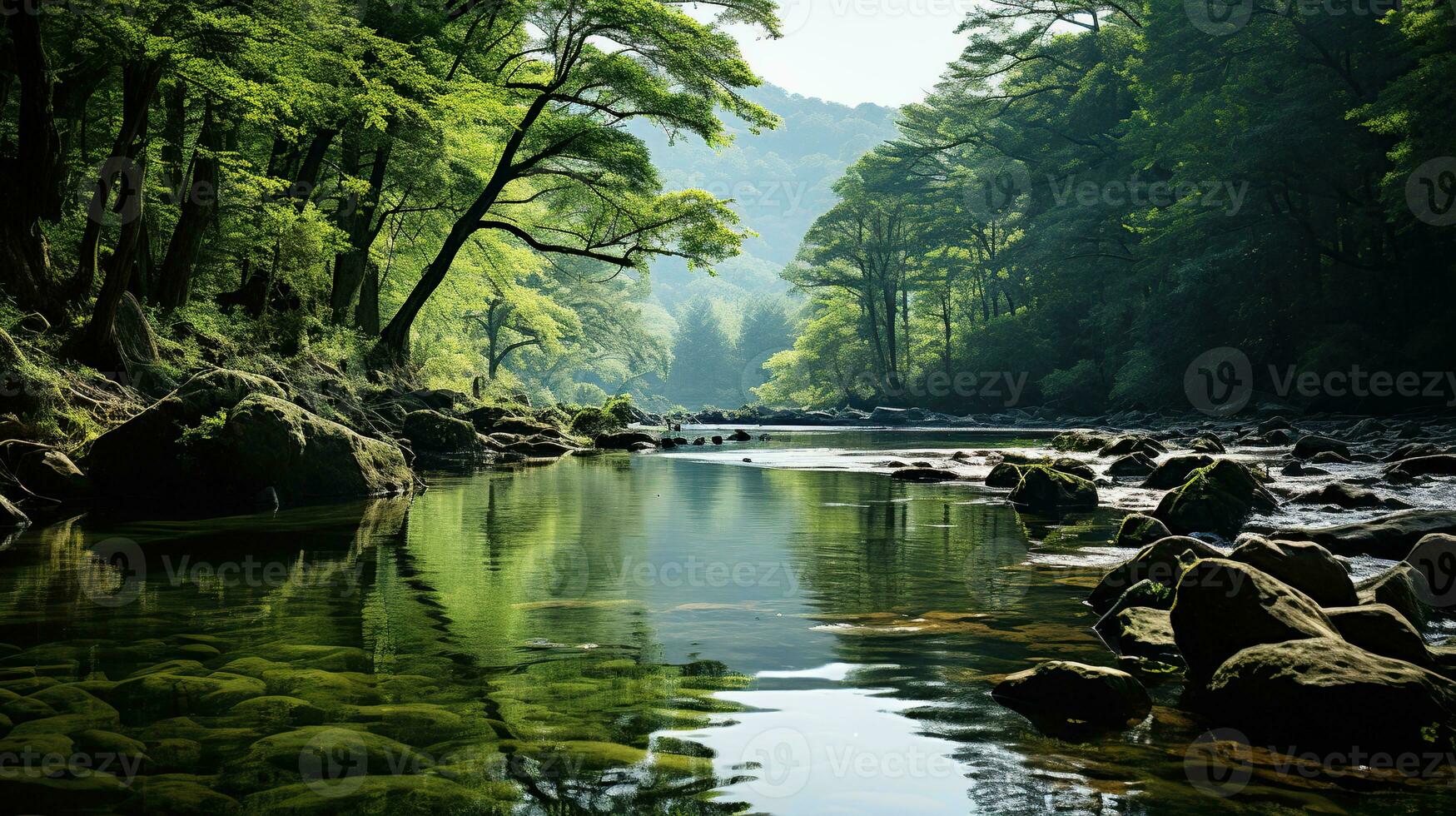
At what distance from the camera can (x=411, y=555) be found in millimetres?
7152

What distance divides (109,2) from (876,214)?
49974mm

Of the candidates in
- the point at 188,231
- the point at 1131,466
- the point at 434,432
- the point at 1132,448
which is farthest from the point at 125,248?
the point at 1132,448

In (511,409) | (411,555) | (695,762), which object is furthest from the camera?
(511,409)

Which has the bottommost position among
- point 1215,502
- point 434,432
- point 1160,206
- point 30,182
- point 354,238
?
point 1215,502

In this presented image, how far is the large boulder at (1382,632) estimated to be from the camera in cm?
397

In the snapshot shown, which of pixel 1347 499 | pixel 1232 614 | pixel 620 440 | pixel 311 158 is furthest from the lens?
pixel 620 440

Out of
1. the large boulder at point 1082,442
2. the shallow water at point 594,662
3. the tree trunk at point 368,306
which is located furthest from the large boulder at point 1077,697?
the tree trunk at point 368,306

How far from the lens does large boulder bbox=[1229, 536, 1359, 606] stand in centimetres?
471

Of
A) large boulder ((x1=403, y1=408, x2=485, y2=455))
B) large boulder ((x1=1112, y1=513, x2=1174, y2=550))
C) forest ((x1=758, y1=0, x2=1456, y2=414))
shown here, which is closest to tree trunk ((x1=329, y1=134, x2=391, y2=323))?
large boulder ((x1=403, y1=408, x2=485, y2=455))

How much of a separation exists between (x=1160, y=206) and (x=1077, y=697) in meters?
36.3

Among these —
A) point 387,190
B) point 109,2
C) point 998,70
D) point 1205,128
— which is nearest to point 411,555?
point 109,2

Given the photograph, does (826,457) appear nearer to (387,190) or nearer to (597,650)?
(387,190)

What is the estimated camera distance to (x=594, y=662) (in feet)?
14.1

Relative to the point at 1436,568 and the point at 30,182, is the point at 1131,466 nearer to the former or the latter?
the point at 1436,568
